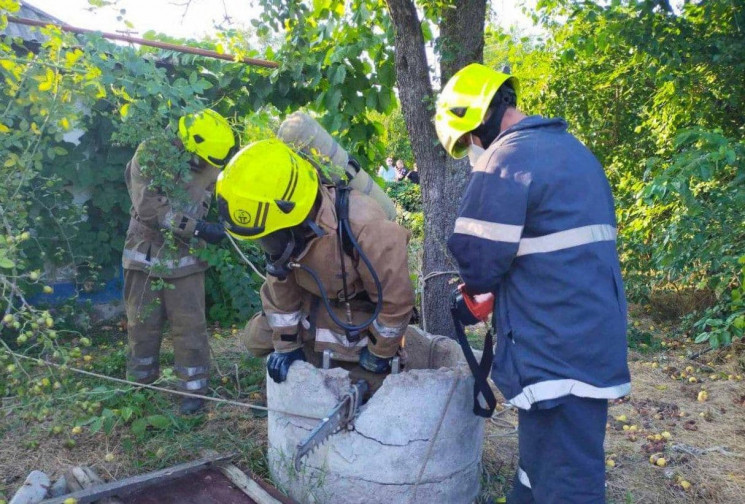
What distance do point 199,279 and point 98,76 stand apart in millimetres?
2205

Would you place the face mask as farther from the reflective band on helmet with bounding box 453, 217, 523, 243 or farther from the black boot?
the black boot

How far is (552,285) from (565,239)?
0.17m

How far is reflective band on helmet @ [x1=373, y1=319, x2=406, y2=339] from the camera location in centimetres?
285

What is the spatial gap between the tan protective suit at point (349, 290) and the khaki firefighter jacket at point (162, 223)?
1048 mm

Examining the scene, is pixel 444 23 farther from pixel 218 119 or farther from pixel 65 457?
pixel 65 457

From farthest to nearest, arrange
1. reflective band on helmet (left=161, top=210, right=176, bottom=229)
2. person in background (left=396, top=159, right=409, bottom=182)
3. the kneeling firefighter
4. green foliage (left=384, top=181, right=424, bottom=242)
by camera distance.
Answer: person in background (left=396, top=159, right=409, bottom=182)
green foliage (left=384, top=181, right=424, bottom=242)
reflective band on helmet (left=161, top=210, right=176, bottom=229)
the kneeling firefighter

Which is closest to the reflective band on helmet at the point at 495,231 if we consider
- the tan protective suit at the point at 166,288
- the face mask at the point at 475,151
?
the face mask at the point at 475,151

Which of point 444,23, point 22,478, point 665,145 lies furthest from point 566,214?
point 665,145

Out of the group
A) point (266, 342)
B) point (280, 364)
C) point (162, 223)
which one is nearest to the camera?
point (280, 364)

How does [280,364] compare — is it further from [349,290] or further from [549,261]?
[549,261]

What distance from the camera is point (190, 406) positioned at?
4.18 meters

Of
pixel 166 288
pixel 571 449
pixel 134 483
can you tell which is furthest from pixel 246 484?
pixel 166 288

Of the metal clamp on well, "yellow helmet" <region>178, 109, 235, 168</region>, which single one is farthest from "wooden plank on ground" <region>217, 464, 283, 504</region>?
"yellow helmet" <region>178, 109, 235, 168</region>

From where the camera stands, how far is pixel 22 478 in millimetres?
3365
